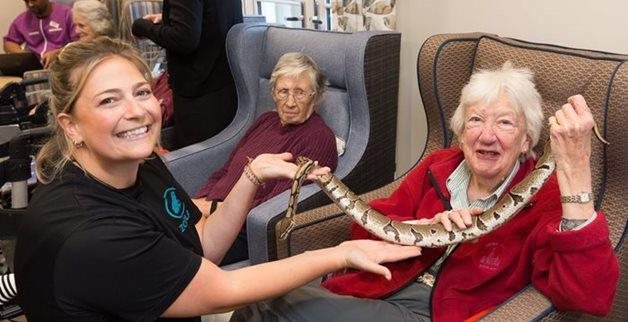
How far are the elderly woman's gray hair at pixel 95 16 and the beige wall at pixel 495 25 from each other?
2.07 meters

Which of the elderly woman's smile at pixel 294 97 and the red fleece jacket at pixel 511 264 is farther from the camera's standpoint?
the elderly woman's smile at pixel 294 97

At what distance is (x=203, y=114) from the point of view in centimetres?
291

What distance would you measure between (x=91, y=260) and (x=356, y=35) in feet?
5.57

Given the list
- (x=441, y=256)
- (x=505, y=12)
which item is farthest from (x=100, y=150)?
(x=505, y=12)

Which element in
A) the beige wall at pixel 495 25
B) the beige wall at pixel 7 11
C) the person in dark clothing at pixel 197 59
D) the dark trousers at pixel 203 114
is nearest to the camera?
the beige wall at pixel 495 25

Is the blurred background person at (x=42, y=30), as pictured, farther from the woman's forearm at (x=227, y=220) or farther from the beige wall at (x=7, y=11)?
the woman's forearm at (x=227, y=220)

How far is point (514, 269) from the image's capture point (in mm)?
1504

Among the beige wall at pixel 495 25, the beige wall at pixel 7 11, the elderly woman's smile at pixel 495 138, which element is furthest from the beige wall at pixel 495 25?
the beige wall at pixel 7 11

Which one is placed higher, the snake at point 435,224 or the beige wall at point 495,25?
the beige wall at point 495,25

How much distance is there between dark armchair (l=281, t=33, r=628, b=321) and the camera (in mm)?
1571

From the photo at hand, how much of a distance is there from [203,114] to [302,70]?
2.40 feet

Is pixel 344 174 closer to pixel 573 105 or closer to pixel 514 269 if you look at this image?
pixel 514 269

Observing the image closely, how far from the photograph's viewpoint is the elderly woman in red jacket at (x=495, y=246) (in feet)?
4.19

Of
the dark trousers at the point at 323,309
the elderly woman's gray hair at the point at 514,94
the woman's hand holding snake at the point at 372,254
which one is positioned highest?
the elderly woman's gray hair at the point at 514,94
